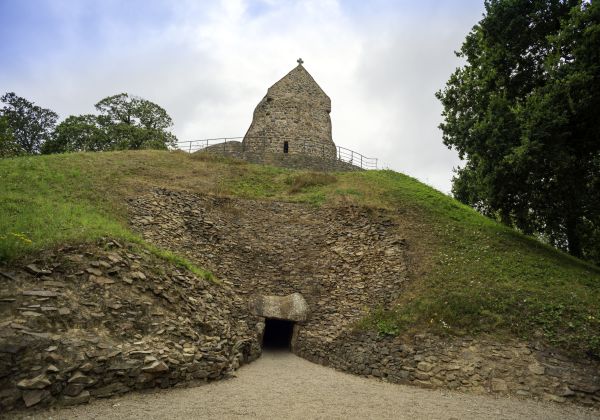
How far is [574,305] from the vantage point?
47.3 feet

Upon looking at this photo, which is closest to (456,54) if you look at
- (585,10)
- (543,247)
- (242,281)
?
(585,10)

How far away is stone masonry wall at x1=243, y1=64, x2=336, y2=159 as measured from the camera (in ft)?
112

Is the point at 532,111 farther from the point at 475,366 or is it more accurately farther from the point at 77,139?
the point at 77,139

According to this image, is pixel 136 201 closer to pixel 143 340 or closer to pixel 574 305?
pixel 143 340

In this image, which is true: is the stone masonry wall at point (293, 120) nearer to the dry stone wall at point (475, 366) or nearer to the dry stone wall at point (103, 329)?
the dry stone wall at point (103, 329)

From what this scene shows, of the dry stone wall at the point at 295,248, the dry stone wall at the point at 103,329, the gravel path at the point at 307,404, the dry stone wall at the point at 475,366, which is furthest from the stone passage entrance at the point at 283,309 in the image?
the gravel path at the point at 307,404

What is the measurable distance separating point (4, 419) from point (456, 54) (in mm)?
24553

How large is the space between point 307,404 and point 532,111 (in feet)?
48.7

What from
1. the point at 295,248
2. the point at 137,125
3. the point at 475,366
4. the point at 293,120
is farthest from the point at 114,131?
the point at 475,366

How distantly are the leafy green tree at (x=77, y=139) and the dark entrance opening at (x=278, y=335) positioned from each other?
1016 inches

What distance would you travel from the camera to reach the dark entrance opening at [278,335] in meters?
18.7

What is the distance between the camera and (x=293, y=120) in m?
34.8

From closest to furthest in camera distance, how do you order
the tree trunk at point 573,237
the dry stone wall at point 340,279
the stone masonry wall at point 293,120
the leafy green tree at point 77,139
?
the dry stone wall at point 340,279, the tree trunk at point 573,237, the stone masonry wall at point 293,120, the leafy green tree at point 77,139

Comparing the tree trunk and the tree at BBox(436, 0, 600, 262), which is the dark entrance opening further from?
the tree trunk
